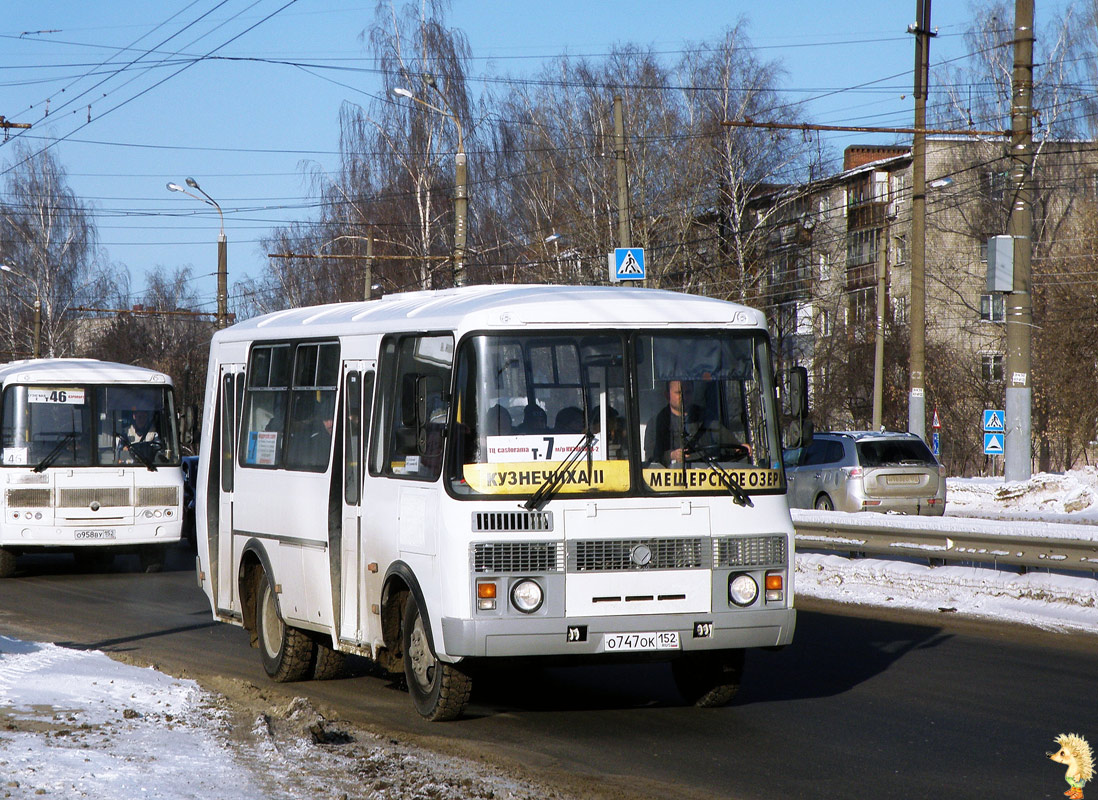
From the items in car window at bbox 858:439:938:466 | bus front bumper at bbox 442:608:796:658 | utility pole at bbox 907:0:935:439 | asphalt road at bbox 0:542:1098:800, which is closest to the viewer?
asphalt road at bbox 0:542:1098:800

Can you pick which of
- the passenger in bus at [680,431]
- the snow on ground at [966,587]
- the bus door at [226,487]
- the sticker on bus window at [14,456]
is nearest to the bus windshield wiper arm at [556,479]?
the passenger in bus at [680,431]

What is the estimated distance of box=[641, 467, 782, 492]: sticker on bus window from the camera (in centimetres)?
824

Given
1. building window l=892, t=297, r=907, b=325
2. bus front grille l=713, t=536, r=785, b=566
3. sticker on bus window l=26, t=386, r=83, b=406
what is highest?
building window l=892, t=297, r=907, b=325

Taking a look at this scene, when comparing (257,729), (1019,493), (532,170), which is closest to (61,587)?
(257,729)

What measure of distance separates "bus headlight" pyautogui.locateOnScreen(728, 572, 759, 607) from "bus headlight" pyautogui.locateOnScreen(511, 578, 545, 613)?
1.11 meters

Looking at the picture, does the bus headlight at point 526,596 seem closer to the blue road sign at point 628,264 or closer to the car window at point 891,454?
the blue road sign at point 628,264

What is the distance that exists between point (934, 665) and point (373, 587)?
14.2 ft

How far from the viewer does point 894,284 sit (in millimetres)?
58625

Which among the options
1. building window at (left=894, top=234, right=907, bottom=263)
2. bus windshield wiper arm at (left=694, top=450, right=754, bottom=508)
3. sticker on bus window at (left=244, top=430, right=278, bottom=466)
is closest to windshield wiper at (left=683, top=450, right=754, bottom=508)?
bus windshield wiper arm at (left=694, top=450, right=754, bottom=508)

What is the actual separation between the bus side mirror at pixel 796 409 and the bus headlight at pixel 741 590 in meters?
0.86

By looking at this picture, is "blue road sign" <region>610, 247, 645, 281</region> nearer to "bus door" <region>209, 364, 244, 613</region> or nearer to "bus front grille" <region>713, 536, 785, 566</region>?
"bus door" <region>209, 364, 244, 613</region>

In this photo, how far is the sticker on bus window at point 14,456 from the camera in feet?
63.2

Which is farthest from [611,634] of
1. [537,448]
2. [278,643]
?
[278,643]

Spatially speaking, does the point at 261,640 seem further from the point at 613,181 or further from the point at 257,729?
the point at 613,181
